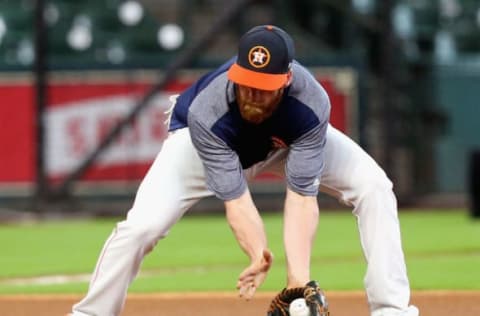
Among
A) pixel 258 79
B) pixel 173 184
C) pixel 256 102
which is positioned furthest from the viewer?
pixel 173 184

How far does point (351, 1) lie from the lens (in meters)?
18.0

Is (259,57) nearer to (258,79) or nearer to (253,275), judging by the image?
(258,79)

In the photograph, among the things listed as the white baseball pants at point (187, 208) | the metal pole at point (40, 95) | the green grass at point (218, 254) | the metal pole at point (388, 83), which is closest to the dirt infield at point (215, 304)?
the green grass at point (218, 254)

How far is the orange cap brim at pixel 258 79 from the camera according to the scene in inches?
208

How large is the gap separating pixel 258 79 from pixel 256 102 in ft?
0.56

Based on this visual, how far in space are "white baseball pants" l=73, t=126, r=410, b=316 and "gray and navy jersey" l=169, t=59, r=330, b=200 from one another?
214 millimetres

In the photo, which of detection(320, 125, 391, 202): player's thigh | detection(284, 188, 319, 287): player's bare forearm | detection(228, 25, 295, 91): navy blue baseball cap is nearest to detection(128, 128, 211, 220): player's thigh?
detection(284, 188, 319, 287): player's bare forearm

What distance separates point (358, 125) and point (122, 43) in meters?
3.53

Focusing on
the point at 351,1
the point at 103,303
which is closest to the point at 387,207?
the point at 103,303

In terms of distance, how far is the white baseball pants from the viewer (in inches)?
229

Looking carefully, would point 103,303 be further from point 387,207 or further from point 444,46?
point 444,46

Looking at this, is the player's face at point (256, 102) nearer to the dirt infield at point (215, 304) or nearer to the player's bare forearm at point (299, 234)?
the player's bare forearm at point (299, 234)

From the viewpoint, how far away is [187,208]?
602 centimetres

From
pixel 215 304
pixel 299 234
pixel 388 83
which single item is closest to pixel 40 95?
pixel 388 83
